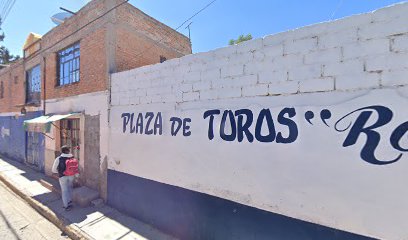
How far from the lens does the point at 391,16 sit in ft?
9.03

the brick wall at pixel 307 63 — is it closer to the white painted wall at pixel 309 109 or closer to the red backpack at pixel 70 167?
the white painted wall at pixel 309 109

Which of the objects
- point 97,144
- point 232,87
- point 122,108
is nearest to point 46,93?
point 97,144

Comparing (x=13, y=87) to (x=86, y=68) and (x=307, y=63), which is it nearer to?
(x=86, y=68)

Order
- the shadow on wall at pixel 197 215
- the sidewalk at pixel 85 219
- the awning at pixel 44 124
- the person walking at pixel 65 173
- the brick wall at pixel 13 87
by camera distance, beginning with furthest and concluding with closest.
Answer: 1. the brick wall at pixel 13 87
2. the awning at pixel 44 124
3. the person walking at pixel 65 173
4. the sidewalk at pixel 85 219
5. the shadow on wall at pixel 197 215

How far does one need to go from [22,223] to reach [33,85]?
849 centimetres

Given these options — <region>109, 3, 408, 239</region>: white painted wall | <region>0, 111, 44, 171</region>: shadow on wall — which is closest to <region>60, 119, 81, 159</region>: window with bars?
<region>0, 111, 44, 171</region>: shadow on wall

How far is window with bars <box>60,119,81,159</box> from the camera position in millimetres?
8273

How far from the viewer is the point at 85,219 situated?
5832mm

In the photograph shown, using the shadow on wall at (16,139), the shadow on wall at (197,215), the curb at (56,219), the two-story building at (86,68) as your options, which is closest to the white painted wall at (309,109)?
the shadow on wall at (197,215)

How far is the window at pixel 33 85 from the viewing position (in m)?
11.2

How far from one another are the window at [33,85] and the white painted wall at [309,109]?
969 cm

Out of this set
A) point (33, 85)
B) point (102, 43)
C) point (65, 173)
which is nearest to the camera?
point (65, 173)

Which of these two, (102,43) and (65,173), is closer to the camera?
(65,173)

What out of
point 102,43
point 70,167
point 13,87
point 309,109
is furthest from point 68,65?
point 309,109
